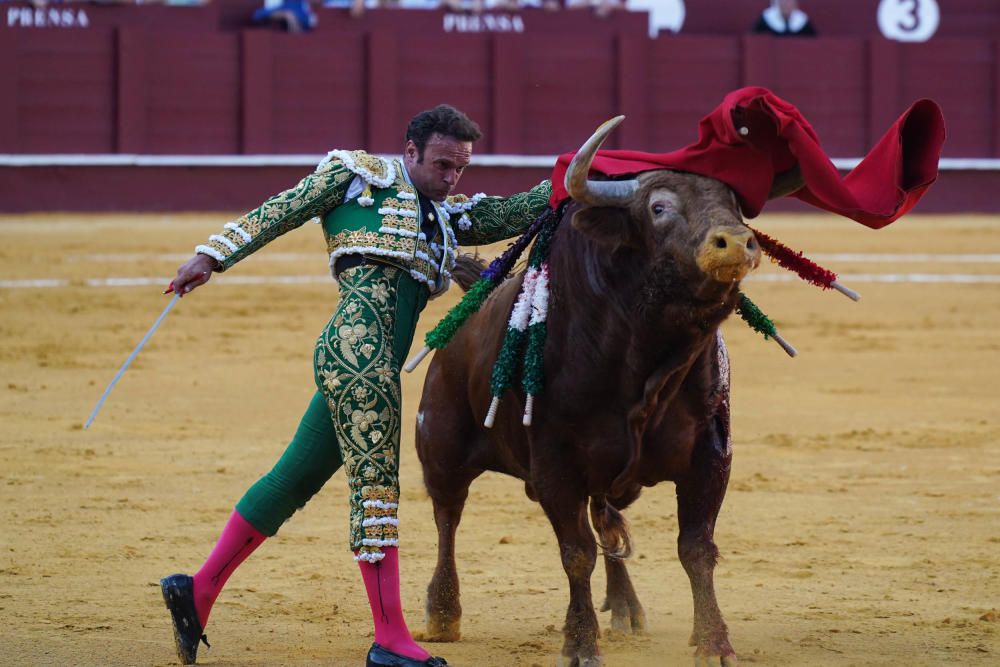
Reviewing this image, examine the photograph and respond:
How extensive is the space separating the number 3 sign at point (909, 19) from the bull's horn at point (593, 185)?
1310 cm

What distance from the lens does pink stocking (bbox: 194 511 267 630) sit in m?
3.47

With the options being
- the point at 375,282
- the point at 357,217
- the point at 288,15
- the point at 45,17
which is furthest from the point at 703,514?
the point at 45,17

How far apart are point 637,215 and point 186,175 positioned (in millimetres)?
11250

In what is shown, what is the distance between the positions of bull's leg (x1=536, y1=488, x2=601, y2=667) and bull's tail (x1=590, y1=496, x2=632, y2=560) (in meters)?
0.49

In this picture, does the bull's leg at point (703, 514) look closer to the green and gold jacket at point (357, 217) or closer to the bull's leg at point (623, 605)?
the bull's leg at point (623, 605)

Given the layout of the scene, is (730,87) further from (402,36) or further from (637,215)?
(637,215)

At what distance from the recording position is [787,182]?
312 cm

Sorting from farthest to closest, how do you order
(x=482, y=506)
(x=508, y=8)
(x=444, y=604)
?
(x=508, y=8) → (x=482, y=506) → (x=444, y=604)

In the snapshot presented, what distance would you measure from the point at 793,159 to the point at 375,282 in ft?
2.76

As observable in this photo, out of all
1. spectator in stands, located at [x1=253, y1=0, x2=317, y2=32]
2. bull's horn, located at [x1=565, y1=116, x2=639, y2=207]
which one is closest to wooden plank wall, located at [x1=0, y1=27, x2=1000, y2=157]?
spectator in stands, located at [x1=253, y1=0, x2=317, y2=32]

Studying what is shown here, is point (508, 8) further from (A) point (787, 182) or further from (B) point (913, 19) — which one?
(A) point (787, 182)

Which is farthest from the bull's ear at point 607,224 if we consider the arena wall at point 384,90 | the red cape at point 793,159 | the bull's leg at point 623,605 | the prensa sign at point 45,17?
the prensa sign at point 45,17

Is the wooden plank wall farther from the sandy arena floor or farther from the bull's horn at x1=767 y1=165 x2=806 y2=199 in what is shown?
the bull's horn at x1=767 y1=165 x2=806 y2=199

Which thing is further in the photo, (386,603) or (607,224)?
(386,603)
